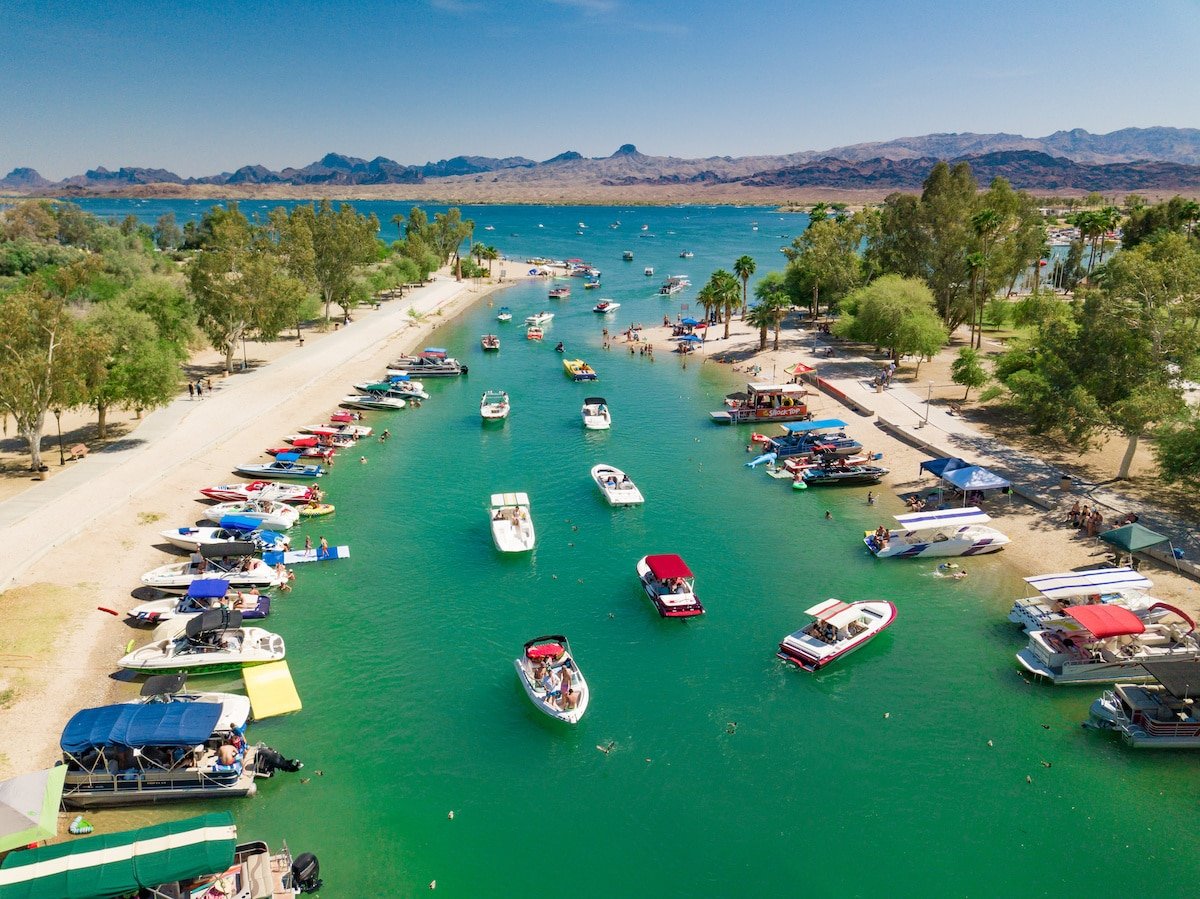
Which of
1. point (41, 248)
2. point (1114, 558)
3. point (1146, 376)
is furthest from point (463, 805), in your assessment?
point (41, 248)

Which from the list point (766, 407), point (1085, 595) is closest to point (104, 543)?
point (1085, 595)

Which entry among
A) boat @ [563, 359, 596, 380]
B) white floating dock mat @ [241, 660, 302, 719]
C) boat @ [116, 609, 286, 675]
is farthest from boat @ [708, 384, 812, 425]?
white floating dock mat @ [241, 660, 302, 719]

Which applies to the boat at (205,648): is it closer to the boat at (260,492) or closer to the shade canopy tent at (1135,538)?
the boat at (260,492)

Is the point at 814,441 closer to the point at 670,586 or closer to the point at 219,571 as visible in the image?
the point at 670,586

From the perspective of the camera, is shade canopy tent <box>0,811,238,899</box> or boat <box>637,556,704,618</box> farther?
boat <box>637,556,704,618</box>

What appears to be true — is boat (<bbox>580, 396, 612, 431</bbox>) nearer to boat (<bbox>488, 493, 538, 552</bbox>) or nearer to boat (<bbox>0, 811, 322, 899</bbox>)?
boat (<bbox>488, 493, 538, 552</bbox>)

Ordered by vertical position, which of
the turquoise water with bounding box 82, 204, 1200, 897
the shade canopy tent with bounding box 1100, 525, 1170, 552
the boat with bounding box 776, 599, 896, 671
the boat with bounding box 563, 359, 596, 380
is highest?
the boat with bounding box 563, 359, 596, 380
